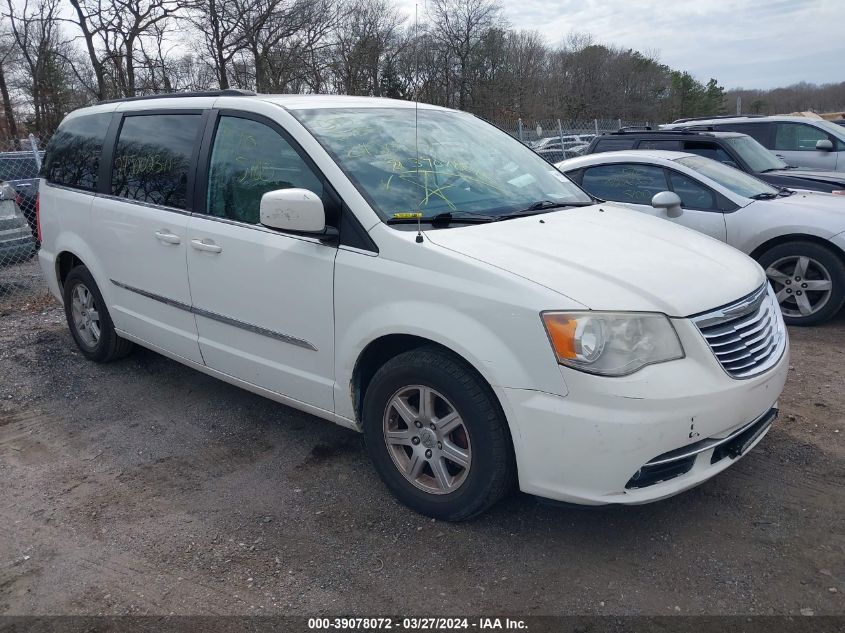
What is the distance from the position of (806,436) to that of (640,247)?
64.2 inches

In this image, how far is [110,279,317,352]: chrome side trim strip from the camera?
3.55 m

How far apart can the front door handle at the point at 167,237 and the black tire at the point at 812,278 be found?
503 centimetres

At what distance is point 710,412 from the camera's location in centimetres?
273

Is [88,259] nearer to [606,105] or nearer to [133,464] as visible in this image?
[133,464]

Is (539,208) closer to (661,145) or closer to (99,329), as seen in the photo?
(99,329)

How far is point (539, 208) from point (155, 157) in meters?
2.45

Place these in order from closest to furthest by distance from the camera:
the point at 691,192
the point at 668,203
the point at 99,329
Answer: the point at 668,203, the point at 99,329, the point at 691,192

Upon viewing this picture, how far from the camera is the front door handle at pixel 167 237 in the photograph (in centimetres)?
409

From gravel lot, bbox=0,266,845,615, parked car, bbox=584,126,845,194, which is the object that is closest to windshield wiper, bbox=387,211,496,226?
gravel lot, bbox=0,266,845,615

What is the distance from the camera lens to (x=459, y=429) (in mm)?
3078

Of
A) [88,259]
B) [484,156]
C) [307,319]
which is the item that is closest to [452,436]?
[307,319]

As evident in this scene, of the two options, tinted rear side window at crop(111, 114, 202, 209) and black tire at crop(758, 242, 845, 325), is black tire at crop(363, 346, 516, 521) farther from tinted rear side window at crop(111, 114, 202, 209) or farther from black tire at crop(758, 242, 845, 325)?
black tire at crop(758, 242, 845, 325)

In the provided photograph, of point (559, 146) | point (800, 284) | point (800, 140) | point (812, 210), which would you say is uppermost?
point (800, 140)

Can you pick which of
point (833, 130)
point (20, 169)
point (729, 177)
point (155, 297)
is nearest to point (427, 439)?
point (155, 297)
